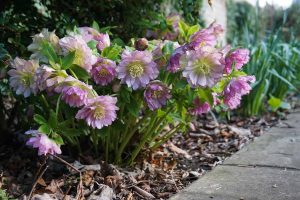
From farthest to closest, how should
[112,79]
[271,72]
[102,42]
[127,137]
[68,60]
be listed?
[271,72] → [127,137] → [102,42] → [112,79] → [68,60]

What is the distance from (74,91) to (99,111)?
0.14 m

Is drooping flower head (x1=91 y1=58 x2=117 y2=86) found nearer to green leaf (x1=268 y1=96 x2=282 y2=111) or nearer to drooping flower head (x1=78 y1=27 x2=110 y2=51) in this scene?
drooping flower head (x1=78 y1=27 x2=110 y2=51)

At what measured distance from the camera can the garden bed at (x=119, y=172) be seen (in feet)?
5.67

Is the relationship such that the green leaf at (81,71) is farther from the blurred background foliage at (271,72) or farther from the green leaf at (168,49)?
the blurred background foliage at (271,72)

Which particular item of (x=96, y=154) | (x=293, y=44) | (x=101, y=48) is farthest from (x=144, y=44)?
(x=293, y=44)

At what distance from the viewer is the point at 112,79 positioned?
166cm

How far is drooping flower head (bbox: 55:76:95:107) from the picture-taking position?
150cm

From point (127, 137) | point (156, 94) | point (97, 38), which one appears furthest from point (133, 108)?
point (97, 38)

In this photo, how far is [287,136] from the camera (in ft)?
8.89

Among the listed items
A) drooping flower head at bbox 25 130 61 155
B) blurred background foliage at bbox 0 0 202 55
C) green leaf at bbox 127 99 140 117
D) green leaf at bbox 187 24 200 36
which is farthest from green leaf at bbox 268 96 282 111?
drooping flower head at bbox 25 130 61 155

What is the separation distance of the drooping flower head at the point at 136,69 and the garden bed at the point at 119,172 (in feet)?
1.41

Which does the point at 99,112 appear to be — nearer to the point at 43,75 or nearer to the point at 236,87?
the point at 43,75

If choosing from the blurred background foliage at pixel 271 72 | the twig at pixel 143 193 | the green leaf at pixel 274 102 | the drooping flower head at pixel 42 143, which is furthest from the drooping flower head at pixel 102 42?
the green leaf at pixel 274 102

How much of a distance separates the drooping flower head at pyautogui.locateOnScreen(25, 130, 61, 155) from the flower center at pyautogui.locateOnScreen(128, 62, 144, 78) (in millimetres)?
395
